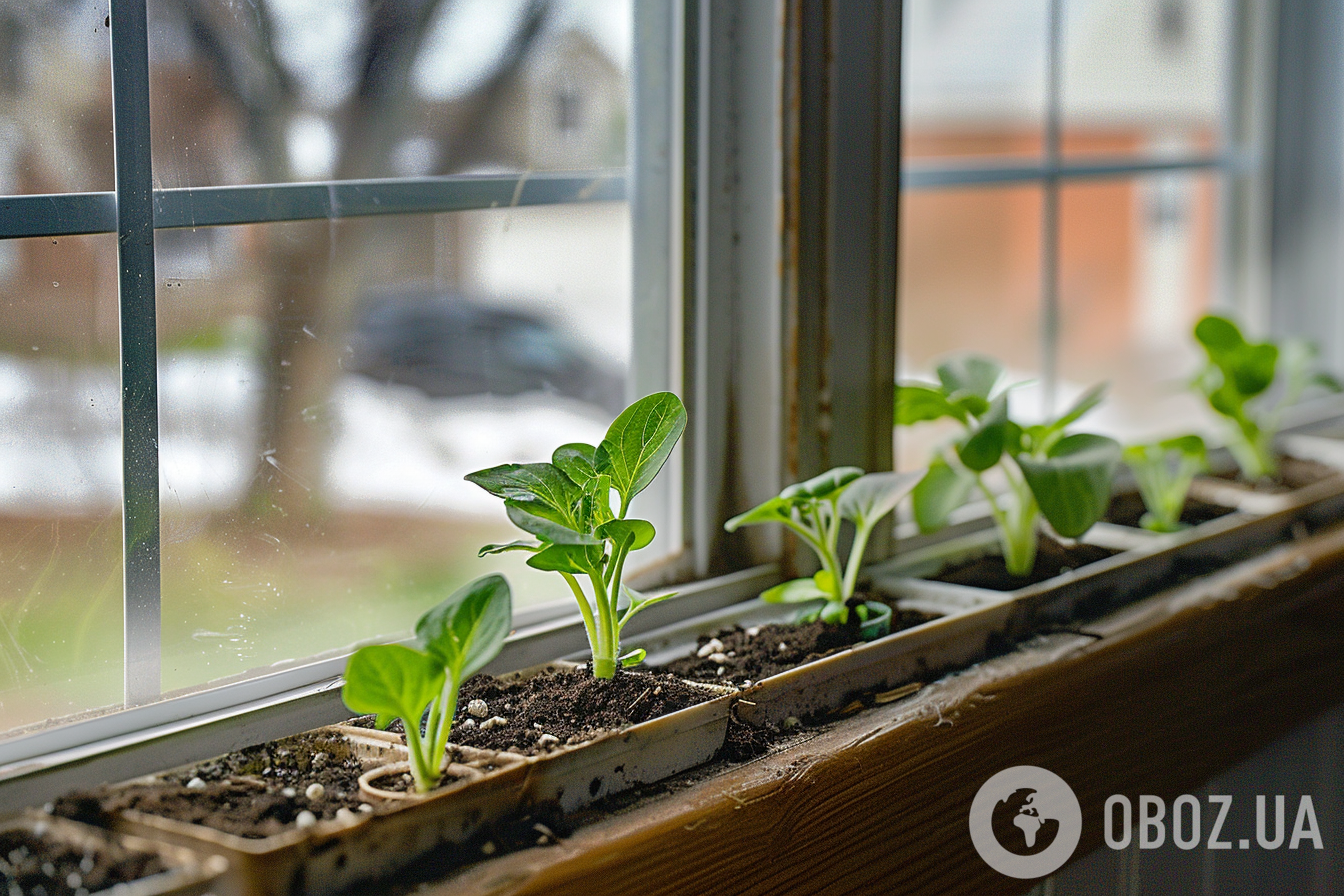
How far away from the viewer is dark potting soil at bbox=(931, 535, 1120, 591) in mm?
1117

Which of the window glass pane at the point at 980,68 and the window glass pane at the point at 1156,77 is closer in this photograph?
the window glass pane at the point at 980,68

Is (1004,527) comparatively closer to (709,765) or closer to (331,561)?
(709,765)

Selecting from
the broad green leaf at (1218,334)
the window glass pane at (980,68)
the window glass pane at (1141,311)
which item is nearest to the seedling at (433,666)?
the window glass pane at (980,68)

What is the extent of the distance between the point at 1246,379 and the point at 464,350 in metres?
1.10

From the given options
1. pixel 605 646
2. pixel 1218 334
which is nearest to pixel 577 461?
pixel 605 646

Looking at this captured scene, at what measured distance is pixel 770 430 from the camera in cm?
101

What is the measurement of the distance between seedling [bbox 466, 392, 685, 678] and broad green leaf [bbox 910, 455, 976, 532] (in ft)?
1.36

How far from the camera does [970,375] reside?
1.17 meters

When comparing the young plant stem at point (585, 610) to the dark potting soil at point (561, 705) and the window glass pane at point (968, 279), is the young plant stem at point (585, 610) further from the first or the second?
the window glass pane at point (968, 279)

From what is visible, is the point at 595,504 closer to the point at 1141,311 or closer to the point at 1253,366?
the point at 1253,366

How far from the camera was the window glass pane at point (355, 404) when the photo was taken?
0.70m

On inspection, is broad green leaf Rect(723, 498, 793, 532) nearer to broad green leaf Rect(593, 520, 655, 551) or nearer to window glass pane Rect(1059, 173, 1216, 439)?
broad green leaf Rect(593, 520, 655, 551)

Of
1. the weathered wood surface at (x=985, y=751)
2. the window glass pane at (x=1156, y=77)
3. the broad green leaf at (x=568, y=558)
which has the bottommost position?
the weathered wood surface at (x=985, y=751)

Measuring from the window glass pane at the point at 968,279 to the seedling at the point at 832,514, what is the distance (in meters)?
0.33
